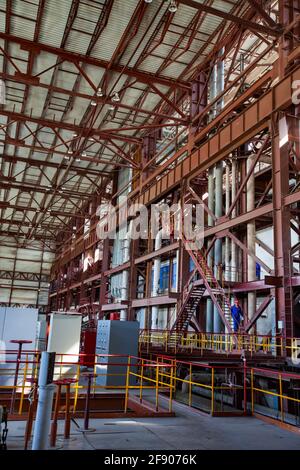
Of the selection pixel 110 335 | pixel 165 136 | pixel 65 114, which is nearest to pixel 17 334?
pixel 110 335

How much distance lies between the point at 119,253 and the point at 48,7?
64.7ft

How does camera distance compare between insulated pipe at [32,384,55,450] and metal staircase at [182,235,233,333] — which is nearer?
insulated pipe at [32,384,55,450]

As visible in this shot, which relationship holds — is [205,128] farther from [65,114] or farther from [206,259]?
[65,114]

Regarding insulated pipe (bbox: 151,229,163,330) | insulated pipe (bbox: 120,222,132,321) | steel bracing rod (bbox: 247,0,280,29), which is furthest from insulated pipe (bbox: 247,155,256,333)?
insulated pipe (bbox: 120,222,132,321)

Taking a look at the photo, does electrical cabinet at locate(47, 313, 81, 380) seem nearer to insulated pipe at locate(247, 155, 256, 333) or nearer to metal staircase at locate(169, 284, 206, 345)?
metal staircase at locate(169, 284, 206, 345)

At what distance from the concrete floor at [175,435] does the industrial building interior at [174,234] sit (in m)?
0.06

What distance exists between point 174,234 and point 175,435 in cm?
1861

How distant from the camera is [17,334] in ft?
50.1

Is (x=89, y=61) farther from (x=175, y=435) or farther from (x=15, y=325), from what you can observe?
(x=175, y=435)

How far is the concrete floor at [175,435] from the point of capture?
7734 millimetres

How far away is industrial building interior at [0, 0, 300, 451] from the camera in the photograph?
1013 centimetres

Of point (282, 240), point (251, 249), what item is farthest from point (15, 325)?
point (251, 249)

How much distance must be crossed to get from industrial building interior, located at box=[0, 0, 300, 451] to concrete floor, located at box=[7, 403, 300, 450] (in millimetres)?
56

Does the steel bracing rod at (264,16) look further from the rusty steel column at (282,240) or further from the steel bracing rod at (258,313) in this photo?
the steel bracing rod at (258,313)
